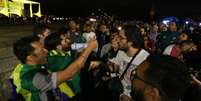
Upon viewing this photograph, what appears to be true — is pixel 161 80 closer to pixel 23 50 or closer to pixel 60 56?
pixel 23 50

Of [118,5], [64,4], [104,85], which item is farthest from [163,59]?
[118,5]

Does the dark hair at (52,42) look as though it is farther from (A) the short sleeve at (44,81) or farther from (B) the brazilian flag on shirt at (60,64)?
(A) the short sleeve at (44,81)

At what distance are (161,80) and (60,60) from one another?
3.00m

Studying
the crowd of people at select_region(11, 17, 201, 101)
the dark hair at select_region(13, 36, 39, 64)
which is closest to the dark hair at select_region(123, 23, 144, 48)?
the crowd of people at select_region(11, 17, 201, 101)

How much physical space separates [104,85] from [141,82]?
19.3 feet

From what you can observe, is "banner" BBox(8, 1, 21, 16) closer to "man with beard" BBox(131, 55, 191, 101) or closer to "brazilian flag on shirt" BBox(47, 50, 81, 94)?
"brazilian flag on shirt" BBox(47, 50, 81, 94)

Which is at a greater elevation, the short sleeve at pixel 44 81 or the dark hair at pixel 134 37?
the dark hair at pixel 134 37

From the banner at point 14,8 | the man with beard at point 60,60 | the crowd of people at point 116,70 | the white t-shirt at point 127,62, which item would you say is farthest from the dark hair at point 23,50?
the banner at point 14,8

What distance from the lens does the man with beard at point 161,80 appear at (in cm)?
218

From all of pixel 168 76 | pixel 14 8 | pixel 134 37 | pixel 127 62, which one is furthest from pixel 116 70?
pixel 14 8

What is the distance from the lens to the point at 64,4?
264 ft

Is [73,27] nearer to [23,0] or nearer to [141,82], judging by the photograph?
[141,82]

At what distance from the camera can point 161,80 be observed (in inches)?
85.8

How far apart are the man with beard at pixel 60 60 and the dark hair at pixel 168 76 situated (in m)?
2.74
